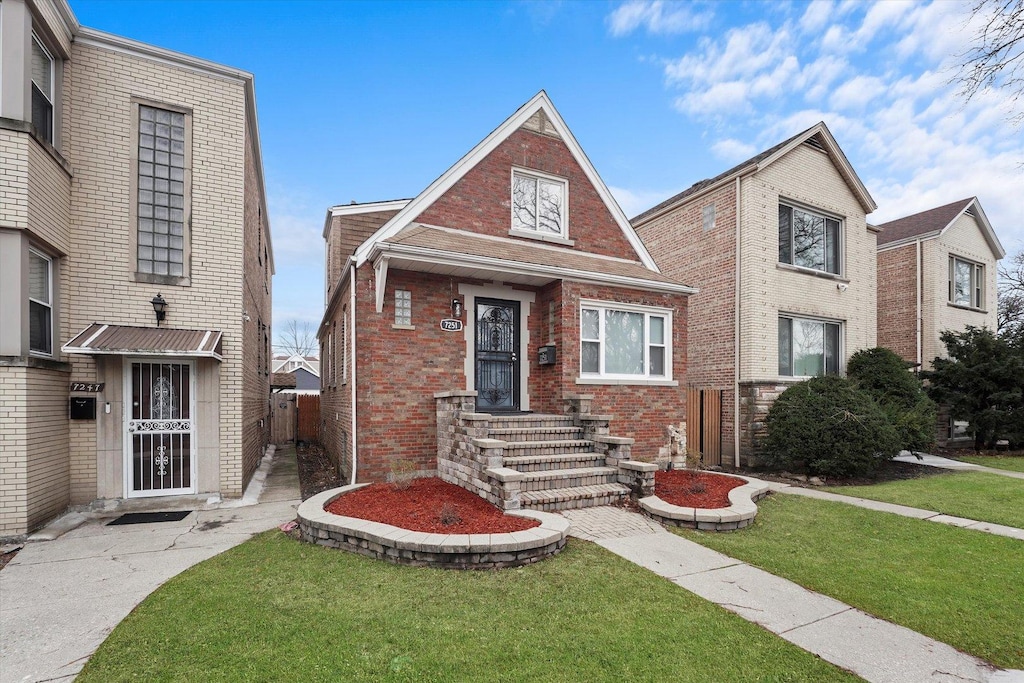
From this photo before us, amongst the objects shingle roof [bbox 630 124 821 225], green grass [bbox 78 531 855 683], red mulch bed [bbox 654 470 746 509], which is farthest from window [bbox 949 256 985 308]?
green grass [bbox 78 531 855 683]

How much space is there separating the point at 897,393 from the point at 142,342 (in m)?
16.0

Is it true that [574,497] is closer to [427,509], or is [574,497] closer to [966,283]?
[427,509]

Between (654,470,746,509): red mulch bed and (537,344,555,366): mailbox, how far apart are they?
111 inches

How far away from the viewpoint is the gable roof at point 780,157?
11.9m

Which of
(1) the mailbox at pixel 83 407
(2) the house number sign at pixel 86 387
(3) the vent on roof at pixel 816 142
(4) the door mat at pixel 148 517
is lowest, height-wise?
(4) the door mat at pixel 148 517

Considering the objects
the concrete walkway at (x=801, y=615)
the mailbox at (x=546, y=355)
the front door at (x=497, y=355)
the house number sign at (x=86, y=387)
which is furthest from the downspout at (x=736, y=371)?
the house number sign at (x=86, y=387)

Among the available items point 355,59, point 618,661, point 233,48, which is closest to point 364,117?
point 355,59

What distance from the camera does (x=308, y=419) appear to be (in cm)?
1666

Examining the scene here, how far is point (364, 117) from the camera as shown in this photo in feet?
53.2

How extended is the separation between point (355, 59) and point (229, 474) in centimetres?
1108

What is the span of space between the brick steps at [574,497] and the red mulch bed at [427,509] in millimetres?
552

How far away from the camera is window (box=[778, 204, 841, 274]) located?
41.0 ft

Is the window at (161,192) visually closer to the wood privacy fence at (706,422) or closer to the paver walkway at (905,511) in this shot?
the paver walkway at (905,511)

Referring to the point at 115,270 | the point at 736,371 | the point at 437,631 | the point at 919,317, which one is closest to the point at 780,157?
the point at 736,371
